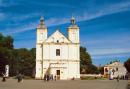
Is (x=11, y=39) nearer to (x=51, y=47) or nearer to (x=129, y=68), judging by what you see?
(x=51, y=47)

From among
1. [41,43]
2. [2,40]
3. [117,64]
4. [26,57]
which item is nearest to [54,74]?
[41,43]

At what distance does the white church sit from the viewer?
3447 inches

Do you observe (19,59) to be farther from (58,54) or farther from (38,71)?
(58,54)

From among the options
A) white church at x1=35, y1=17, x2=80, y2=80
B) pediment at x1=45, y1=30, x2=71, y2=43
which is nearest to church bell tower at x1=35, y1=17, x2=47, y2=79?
white church at x1=35, y1=17, x2=80, y2=80

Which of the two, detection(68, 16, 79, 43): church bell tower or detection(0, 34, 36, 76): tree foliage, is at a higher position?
detection(68, 16, 79, 43): church bell tower

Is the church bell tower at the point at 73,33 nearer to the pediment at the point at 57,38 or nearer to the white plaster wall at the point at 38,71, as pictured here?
the pediment at the point at 57,38

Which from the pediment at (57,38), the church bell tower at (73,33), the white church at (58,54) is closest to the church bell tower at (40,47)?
the white church at (58,54)

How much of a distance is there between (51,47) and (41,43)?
2.67 meters

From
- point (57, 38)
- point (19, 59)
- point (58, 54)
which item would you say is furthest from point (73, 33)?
point (19, 59)

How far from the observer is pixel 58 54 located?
8894 centimetres

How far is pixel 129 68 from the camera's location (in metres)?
124

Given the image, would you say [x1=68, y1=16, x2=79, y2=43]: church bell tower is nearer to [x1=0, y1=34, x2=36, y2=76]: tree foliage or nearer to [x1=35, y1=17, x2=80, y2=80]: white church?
[x1=35, y1=17, x2=80, y2=80]: white church

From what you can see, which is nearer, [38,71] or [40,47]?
[38,71]

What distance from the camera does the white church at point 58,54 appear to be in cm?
8756
